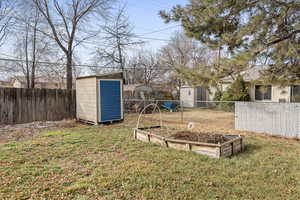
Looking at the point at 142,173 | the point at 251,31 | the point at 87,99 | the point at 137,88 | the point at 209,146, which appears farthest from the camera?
the point at 137,88

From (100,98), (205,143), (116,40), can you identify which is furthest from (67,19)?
(205,143)

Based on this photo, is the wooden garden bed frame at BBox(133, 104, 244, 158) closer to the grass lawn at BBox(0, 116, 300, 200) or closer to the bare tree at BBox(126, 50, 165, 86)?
the grass lawn at BBox(0, 116, 300, 200)

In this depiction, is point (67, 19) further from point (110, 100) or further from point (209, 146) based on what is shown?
point (209, 146)

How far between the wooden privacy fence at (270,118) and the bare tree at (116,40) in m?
11.2

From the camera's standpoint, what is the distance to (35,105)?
836 centimetres

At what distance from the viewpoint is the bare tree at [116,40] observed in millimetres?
15945

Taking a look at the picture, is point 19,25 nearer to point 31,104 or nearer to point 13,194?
point 31,104

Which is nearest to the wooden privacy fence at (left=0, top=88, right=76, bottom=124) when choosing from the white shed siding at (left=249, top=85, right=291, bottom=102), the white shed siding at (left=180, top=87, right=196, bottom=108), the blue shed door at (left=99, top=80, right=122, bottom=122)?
the blue shed door at (left=99, top=80, right=122, bottom=122)

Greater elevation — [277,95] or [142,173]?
[277,95]

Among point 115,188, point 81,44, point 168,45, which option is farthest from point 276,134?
point 168,45

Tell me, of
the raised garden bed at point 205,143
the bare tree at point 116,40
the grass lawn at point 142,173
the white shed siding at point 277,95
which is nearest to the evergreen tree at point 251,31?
the raised garden bed at point 205,143

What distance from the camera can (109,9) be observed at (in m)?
13.9

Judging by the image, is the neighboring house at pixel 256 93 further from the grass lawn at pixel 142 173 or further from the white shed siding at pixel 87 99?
the grass lawn at pixel 142 173

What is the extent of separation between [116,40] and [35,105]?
965 centimetres
